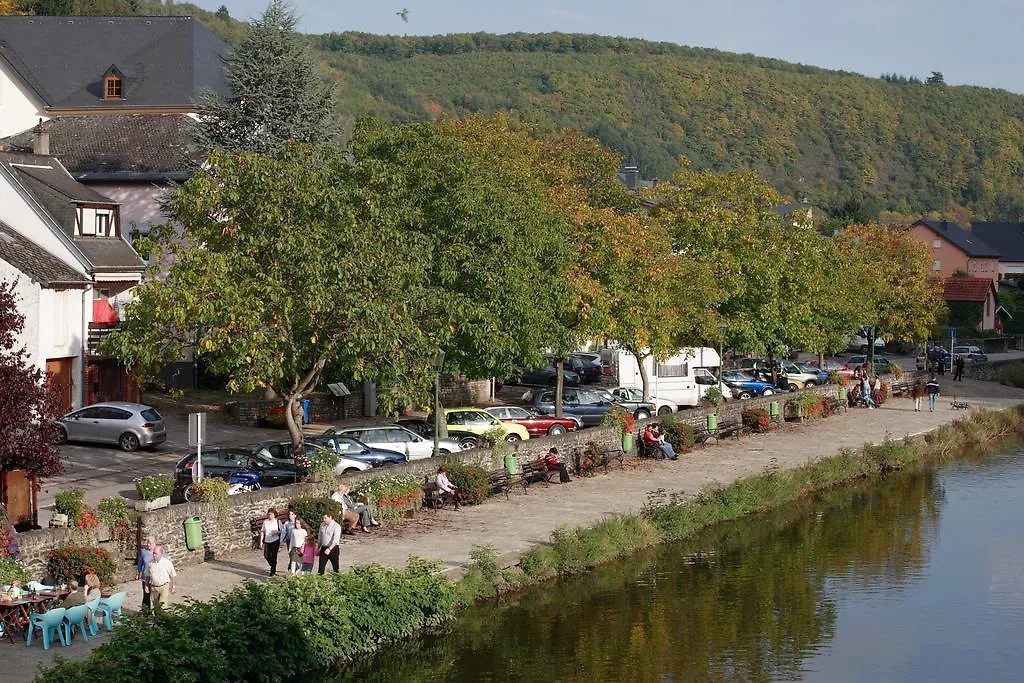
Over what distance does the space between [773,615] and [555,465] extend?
12.0 m

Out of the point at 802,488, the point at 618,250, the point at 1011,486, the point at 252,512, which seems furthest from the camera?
the point at 618,250

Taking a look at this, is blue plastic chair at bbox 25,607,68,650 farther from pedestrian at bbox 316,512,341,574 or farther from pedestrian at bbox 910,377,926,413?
pedestrian at bbox 910,377,926,413

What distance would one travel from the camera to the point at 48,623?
21.7 metres

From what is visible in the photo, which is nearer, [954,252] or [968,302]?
[968,302]

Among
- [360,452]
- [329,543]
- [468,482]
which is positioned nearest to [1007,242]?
[360,452]

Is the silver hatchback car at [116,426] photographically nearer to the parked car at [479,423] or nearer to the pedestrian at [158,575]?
the parked car at [479,423]

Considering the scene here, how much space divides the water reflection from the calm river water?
0.05 m

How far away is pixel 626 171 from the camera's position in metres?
114

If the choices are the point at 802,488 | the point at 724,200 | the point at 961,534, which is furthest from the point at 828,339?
the point at 961,534

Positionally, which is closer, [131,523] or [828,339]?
[131,523]

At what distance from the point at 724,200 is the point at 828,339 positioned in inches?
337

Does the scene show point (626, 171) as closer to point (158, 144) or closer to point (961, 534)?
point (158, 144)

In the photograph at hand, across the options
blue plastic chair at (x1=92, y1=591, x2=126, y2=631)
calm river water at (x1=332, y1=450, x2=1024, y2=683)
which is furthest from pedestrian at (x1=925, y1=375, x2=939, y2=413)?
blue plastic chair at (x1=92, y1=591, x2=126, y2=631)

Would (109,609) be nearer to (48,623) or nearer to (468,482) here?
(48,623)
